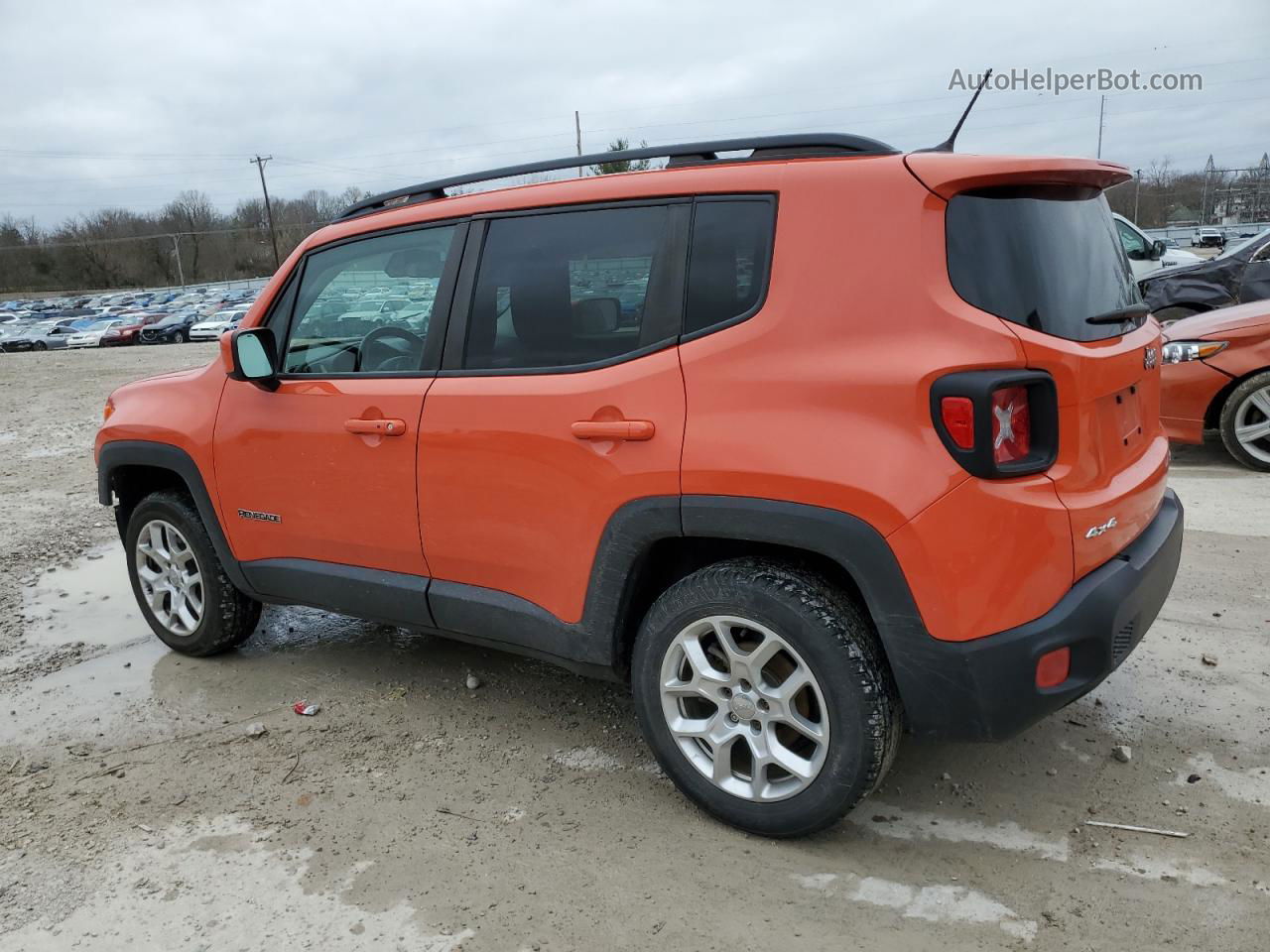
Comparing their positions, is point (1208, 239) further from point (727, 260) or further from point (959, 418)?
point (959, 418)

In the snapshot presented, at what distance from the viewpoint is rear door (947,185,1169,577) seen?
2.43 meters

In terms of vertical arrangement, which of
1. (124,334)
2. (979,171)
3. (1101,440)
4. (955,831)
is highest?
(979,171)

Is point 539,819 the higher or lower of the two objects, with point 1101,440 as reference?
lower

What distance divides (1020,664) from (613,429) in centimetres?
125

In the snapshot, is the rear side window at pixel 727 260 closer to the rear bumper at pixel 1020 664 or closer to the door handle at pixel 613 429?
the door handle at pixel 613 429

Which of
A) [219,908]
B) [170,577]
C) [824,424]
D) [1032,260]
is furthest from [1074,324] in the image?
[170,577]

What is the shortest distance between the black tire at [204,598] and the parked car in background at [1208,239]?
30.5 metres

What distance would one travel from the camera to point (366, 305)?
3678 mm

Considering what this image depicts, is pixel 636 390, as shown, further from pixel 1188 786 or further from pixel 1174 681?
pixel 1174 681

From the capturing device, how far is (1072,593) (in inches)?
96.7

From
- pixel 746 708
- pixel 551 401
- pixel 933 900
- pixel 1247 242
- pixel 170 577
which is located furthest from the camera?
pixel 1247 242

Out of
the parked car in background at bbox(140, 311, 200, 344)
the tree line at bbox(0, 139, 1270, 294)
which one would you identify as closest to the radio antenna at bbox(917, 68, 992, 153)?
the parked car in background at bbox(140, 311, 200, 344)

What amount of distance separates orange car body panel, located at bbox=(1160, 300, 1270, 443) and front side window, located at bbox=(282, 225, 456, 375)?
5.38 m

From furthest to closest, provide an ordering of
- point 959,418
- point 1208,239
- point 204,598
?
point 1208,239
point 204,598
point 959,418
